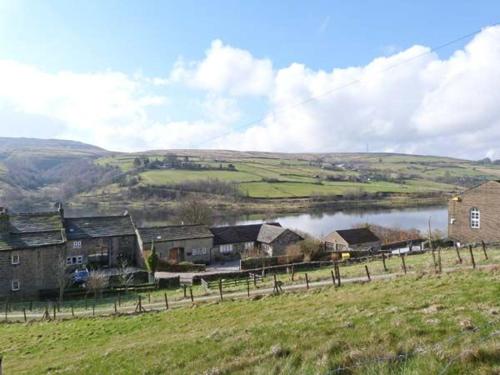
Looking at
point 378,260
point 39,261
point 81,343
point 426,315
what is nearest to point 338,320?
point 426,315

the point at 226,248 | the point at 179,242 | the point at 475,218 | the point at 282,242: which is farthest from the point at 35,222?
the point at 475,218

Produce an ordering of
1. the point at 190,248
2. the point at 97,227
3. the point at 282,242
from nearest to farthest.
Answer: the point at 97,227 < the point at 190,248 < the point at 282,242

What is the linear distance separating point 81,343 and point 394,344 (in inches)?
532

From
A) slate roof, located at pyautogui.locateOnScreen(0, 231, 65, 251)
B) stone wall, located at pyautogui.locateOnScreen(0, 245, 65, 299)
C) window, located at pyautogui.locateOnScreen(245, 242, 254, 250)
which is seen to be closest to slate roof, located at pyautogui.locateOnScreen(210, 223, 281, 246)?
window, located at pyautogui.locateOnScreen(245, 242, 254, 250)

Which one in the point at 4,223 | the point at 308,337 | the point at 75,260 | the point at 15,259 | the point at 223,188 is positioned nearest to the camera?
the point at 308,337

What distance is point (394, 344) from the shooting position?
8742mm

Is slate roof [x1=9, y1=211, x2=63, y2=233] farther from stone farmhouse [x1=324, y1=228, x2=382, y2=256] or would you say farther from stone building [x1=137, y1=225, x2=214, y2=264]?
stone farmhouse [x1=324, y1=228, x2=382, y2=256]

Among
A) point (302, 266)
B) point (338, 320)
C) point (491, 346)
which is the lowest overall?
point (302, 266)

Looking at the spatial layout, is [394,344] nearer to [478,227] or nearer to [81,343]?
[81,343]

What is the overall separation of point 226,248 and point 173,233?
22.8 feet

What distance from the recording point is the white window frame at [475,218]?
41031 millimetres

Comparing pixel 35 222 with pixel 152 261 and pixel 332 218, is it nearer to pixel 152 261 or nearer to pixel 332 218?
pixel 152 261

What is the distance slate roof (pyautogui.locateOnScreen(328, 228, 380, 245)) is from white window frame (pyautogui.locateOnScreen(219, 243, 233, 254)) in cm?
1274

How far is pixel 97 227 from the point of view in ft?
Answer: 158
